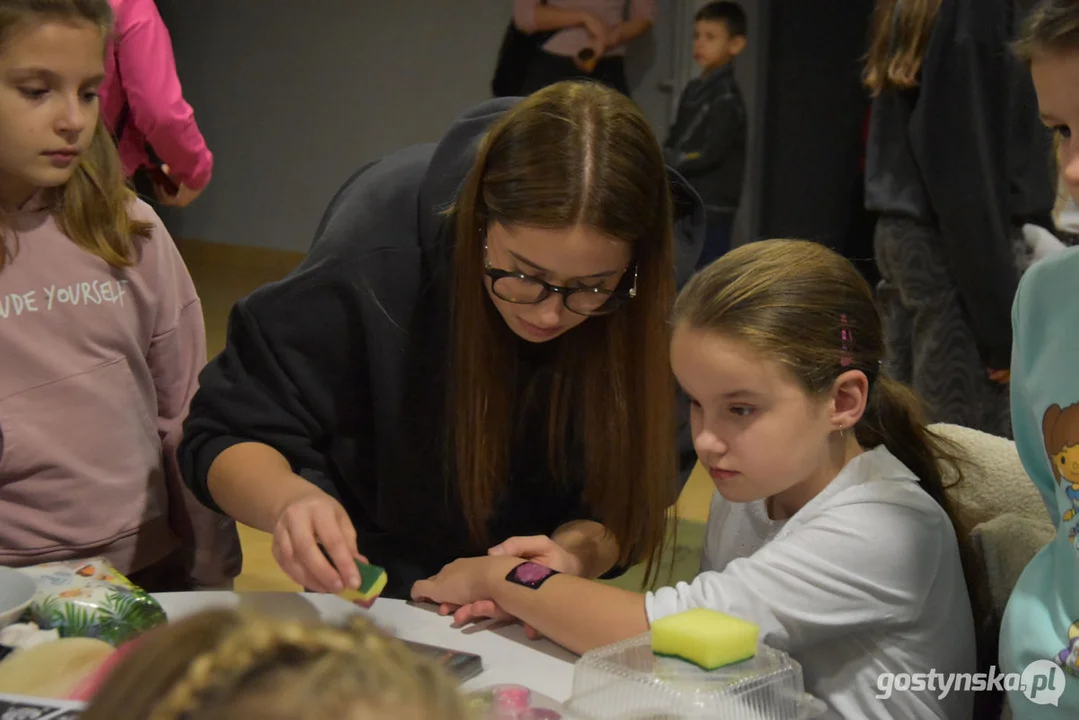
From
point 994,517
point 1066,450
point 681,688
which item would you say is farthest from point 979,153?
point 681,688

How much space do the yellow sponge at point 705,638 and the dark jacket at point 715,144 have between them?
9.70 ft

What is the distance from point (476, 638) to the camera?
47.2 inches

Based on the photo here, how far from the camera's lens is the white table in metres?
1.10

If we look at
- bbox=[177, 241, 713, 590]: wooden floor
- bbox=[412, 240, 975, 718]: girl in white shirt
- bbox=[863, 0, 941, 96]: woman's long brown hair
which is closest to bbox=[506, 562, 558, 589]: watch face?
bbox=[412, 240, 975, 718]: girl in white shirt

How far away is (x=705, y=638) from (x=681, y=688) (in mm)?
46

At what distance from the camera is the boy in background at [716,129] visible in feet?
12.6

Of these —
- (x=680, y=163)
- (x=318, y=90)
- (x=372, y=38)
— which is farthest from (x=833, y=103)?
(x=318, y=90)

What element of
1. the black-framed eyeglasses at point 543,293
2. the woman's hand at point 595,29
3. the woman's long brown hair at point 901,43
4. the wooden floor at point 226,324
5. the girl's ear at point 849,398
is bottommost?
the wooden floor at point 226,324

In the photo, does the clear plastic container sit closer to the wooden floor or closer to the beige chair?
the beige chair

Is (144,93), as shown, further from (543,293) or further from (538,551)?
(538,551)

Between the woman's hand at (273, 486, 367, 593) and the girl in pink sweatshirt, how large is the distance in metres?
0.42

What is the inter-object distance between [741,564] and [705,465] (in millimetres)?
127

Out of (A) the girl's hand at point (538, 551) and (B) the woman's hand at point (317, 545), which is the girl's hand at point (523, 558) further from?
(B) the woman's hand at point (317, 545)

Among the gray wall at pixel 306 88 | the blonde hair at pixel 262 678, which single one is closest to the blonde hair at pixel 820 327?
the blonde hair at pixel 262 678
